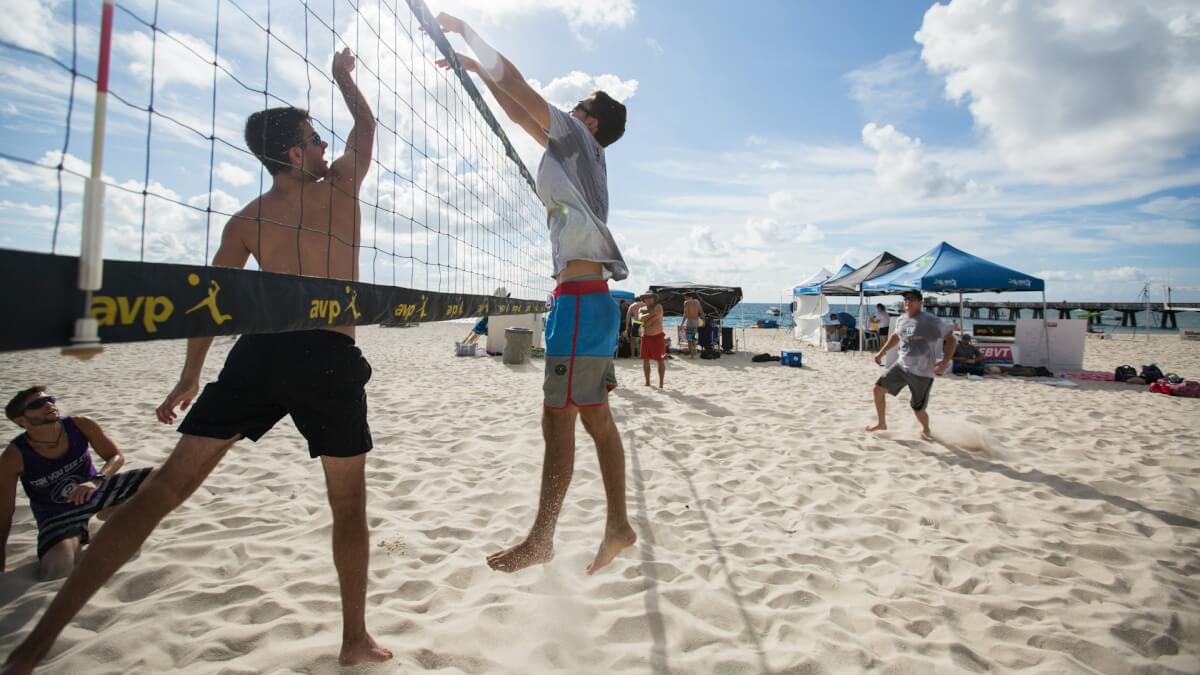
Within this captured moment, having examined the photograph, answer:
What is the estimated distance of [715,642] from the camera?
180 cm

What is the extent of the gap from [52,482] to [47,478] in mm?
26

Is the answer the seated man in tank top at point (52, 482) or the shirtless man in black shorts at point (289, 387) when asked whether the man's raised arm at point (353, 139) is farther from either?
the seated man in tank top at point (52, 482)

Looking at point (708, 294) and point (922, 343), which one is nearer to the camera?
point (922, 343)

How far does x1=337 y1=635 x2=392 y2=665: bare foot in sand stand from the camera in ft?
5.18

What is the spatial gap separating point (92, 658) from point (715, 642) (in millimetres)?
1986

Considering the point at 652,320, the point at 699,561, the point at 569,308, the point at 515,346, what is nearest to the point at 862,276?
the point at 652,320

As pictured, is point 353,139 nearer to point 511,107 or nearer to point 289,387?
point 511,107

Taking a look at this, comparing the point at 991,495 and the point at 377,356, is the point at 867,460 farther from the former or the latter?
the point at 377,356

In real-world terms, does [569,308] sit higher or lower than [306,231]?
lower

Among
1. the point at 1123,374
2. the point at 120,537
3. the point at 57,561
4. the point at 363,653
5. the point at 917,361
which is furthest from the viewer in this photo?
the point at 1123,374

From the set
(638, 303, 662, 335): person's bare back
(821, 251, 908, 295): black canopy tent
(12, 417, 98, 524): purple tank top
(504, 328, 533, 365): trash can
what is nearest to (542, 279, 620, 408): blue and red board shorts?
(12, 417, 98, 524): purple tank top

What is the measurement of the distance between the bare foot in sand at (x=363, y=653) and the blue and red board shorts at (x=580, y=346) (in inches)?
36.1

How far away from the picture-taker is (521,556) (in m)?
1.89

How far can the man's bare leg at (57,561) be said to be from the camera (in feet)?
6.99
